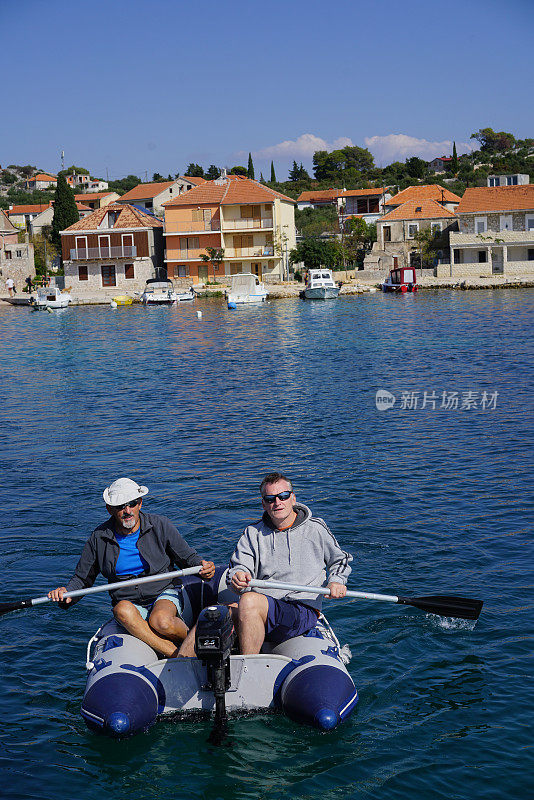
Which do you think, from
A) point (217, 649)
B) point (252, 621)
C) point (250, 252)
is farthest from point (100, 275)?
point (217, 649)

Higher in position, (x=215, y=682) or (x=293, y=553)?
(x=293, y=553)

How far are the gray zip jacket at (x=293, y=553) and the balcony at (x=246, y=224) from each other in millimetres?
67384

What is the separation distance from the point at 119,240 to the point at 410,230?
25.3 metres

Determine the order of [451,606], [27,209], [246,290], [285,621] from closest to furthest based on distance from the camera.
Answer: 1. [285,621]
2. [451,606]
3. [246,290]
4. [27,209]

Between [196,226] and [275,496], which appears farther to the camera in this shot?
[196,226]

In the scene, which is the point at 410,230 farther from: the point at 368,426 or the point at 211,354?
the point at 368,426

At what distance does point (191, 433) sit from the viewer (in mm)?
19266

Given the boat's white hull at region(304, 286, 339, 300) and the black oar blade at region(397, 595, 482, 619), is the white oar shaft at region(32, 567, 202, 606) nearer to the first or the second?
the black oar blade at region(397, 595, 482, 619)

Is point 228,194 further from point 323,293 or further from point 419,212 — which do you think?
point 323,293

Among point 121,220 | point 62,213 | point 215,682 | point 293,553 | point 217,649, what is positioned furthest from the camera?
point 62,213

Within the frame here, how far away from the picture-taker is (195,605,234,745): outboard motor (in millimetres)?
6434

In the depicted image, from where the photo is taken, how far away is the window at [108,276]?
7631 centimetres

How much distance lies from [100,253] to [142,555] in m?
69.9

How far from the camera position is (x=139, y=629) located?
7191 mm
